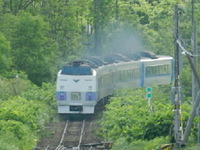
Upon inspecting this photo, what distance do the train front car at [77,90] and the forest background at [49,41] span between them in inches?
42.2

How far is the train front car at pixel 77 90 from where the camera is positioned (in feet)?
110

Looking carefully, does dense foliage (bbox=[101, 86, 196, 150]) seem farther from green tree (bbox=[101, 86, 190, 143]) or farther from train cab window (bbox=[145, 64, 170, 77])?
train cab window (bbox=[145, 64, 170, 77])

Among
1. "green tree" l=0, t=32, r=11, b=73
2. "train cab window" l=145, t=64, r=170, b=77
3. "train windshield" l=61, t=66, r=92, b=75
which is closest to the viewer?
"train windshield" l=61, t=66, r=92, b=75

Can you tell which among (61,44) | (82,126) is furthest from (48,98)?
(61,44)

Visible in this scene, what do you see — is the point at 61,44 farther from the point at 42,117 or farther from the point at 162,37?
the point at 42,117

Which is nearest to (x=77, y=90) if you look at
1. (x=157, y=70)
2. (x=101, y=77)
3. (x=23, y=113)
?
(x=101, y=77)

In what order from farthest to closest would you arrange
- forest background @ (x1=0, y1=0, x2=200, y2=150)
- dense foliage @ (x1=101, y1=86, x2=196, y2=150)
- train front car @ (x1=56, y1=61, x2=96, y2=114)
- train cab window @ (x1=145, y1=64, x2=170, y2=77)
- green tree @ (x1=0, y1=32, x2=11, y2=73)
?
train cab window @ (x1=145, y1=64, x2=170, y2=77)
green tree @ (x1=0, y1=32, x2=11, y2=73)
train front car @ (x1=56, y1=61, x2=96, y2=114)
forest background @ (x1=0, y1=0, x2=200, y2=150)
dense foliage @ (x1=101, y1=86, x2=196, y2=150)

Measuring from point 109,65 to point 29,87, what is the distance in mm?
5940

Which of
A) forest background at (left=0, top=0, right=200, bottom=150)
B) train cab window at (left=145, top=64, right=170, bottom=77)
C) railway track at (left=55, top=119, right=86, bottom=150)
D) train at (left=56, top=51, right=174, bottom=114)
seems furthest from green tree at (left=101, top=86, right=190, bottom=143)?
train cab window at (left=145, top=64, right=170, bottom=77)

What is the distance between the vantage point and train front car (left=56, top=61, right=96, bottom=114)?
33469 mm

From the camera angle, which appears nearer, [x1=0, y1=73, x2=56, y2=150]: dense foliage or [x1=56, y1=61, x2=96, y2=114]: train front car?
[x1=0, y1=73, x2=56, y2=150]: dense foliage

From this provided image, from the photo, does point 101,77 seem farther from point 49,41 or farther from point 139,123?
point 49,41

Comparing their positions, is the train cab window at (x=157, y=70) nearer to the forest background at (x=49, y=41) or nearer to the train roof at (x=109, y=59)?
the train roof at (x=109, y=59)

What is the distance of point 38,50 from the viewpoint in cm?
4756
